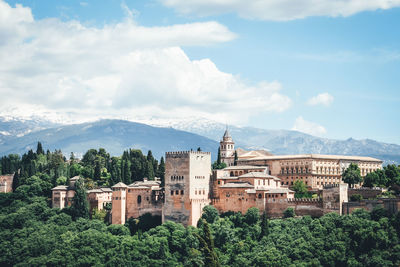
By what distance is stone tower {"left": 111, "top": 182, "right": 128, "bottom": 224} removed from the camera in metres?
82.7

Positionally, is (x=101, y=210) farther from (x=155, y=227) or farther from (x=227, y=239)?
(x=227, y=239)

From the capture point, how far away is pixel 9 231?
84875mm

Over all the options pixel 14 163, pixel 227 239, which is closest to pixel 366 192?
pixel 227 239

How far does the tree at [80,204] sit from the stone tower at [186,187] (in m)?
13.0

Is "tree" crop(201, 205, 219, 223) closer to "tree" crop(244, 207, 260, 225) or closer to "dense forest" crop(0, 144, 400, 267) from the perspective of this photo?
"dense forest" crop(0, 144, 400, 267)

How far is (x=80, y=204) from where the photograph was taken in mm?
86062

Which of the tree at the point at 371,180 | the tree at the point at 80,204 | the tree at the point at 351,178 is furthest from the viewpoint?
the tree at the point at 351,178

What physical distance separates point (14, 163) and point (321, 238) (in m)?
69.7

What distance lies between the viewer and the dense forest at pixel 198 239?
214 ft

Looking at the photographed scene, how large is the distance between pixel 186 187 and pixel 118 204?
10.5 meters

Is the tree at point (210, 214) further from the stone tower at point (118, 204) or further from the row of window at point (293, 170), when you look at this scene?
the row of window at point (293, 170)

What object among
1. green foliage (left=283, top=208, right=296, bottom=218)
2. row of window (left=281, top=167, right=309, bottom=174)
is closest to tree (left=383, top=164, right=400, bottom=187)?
row of window (left=281, top=167, right=309, bottom=174)

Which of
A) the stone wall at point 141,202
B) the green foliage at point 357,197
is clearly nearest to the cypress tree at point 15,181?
the stone wall at point 141,202

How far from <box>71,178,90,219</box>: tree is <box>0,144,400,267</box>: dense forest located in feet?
0.47
